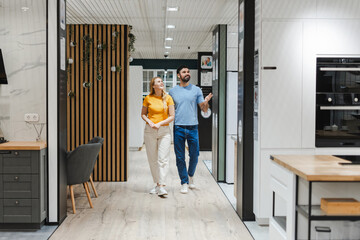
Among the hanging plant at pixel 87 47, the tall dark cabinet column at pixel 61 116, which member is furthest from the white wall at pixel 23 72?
the hanging plant at pixel 87 47

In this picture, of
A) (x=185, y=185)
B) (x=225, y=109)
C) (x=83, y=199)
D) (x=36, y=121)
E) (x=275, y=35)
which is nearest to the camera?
(x=275, y=35)

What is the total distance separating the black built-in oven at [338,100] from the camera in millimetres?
4152

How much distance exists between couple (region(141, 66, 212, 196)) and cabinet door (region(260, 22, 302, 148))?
1581 mm

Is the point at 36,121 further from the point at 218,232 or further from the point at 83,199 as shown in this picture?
the point at 218,232

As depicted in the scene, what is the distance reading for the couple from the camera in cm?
558

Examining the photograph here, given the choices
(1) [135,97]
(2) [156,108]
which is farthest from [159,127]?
(1) [135,97]

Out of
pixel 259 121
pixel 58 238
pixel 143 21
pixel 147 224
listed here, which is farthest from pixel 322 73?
pixel 143 21

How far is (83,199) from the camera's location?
17.9 ft

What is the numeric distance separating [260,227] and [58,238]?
1.97 meters

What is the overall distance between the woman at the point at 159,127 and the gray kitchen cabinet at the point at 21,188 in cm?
177

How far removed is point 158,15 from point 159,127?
189cm

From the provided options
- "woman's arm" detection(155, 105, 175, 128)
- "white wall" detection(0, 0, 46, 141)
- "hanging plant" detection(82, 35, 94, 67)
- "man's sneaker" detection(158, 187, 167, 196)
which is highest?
"hanging plant" detection(82, 35, 94, 67)

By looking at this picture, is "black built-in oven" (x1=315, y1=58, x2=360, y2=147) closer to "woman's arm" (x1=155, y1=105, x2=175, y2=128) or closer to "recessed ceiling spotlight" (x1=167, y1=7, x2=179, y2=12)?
"woman's arm" (x1=155, y1=105, x2=175, y2=128)

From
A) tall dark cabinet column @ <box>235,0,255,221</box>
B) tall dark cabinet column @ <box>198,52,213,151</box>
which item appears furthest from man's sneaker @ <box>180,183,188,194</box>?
tall dark cabinet column @ <box>198,52,213,151</box>
